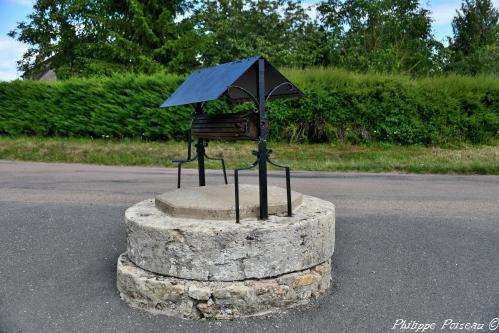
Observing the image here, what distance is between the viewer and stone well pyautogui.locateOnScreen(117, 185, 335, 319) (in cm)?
353

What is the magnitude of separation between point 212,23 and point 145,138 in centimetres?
1231

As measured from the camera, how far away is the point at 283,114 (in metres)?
14.0

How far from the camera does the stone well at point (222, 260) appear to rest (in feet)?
11.6

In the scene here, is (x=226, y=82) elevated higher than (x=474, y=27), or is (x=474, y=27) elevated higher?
(x=474, y=27)

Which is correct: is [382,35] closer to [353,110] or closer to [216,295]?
[353,110]

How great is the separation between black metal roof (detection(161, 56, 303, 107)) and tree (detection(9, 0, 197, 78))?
1524 centimetres

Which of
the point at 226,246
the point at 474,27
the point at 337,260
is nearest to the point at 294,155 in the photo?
the point at 337,260

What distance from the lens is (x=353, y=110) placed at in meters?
14.0

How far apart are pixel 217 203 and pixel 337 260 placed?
5.12 ft

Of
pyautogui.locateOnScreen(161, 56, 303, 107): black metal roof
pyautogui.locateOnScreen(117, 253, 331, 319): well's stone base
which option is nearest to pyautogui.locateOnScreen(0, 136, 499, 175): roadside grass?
pyautogui.locateOnScreen(161, 56, 303, 107): black metal roof

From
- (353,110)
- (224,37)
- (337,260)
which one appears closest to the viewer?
(337,260)

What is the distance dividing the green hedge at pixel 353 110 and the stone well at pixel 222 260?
10292 millimetres

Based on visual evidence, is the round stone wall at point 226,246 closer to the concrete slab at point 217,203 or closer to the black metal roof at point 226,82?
the concrete slab at point 217,203

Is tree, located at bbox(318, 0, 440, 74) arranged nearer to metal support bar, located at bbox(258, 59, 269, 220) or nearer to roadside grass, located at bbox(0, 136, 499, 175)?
roadside grass, located at bbox(0, 136, 499, 175)
